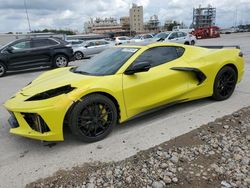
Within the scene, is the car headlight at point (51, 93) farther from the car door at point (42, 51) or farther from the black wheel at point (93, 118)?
the car door at point (42, 51)

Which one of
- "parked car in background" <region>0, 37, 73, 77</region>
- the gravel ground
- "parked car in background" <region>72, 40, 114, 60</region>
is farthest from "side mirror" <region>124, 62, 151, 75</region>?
"parked car in background" <region>72, 40, 114, 60</region>

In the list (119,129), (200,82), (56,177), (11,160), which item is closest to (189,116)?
(200,82)

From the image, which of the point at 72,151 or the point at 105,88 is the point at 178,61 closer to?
the point at 105,88

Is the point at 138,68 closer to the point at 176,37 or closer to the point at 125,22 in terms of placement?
the point at 176,37

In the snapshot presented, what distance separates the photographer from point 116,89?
386 cm

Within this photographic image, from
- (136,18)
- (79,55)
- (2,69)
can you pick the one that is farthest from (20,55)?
(136,18)

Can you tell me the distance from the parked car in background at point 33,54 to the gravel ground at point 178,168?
31.9ft

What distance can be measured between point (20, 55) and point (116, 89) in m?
9.18

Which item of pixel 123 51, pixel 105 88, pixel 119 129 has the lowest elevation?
pixel 119 129

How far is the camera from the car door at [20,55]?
11516 mm

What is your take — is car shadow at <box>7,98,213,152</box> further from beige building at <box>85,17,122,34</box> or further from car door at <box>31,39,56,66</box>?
beige building at <box>85,17,122,34</box>

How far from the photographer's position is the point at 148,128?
13.7ft

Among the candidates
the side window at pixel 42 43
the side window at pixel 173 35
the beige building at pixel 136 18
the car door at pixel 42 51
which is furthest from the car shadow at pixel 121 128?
the beige building at pixel 136 18

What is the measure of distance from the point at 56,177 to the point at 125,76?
1.78 metres
